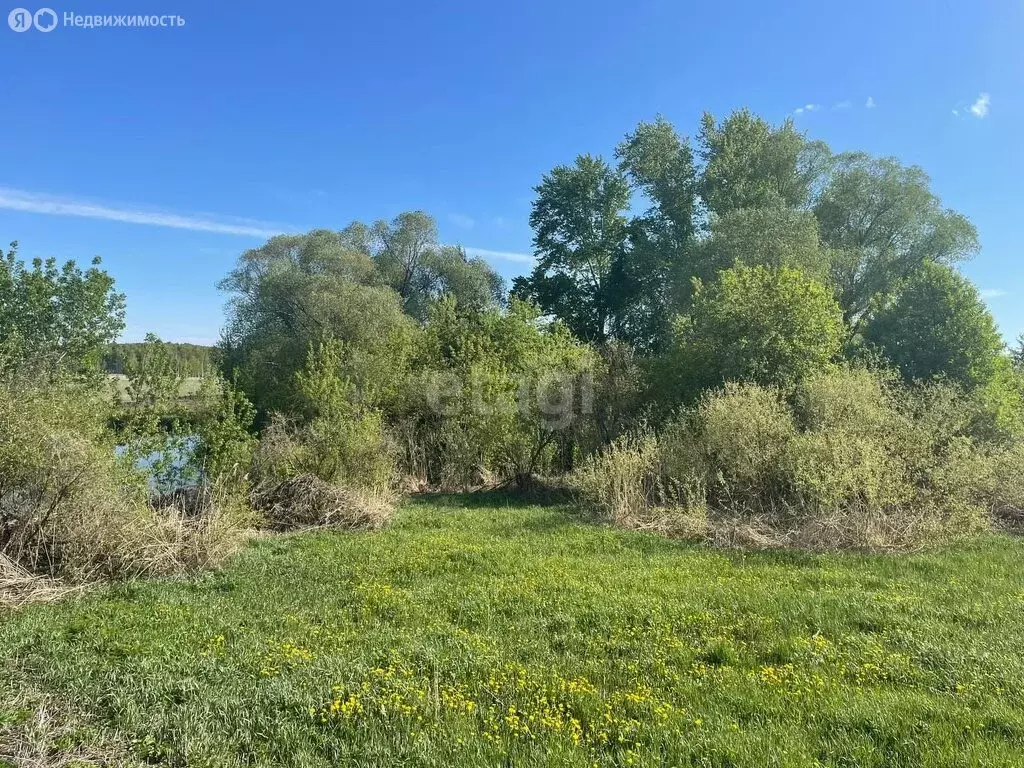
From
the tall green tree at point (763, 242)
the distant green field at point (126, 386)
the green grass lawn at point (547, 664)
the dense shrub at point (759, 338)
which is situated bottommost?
the green grass lawn at point (547, 664)

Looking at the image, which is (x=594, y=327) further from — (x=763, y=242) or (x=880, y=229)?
(x=880, y=229)

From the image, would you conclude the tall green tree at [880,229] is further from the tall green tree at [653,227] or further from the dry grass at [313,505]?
the dry grass at [313,505]

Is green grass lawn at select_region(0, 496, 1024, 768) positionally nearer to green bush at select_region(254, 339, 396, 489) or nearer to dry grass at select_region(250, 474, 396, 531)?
dry grass at select_region(250, 474, 396, 531)

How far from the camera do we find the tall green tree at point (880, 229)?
26.8m

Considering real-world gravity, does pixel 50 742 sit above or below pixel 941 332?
below

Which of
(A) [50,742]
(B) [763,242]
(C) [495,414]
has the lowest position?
(A) [50,742]

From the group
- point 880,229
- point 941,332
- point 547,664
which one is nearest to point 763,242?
point 941,332

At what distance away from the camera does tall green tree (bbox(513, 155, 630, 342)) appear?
3247 centimetres

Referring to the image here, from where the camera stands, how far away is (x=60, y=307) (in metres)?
16.4

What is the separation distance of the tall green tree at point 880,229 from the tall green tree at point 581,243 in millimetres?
10574

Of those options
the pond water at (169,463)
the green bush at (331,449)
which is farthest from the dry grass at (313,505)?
the pond water at (169,463)

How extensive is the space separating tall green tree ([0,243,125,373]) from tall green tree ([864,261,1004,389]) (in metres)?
22.9

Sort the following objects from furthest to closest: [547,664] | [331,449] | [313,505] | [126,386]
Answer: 1. [331,449]
2. [313,505]
3. [126,386]
4. [547,664]

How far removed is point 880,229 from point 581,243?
1459 centimetres
